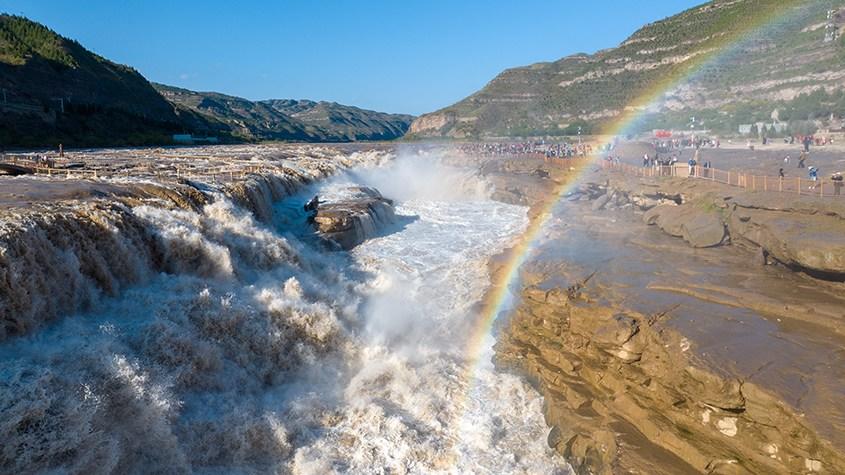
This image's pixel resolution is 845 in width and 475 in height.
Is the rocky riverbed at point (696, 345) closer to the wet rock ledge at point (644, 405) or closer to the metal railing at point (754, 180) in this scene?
the wet rock ledge at point (644, 405)

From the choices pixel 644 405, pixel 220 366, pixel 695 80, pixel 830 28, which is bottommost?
pixel 644 405

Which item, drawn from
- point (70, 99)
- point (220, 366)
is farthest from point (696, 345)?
point (70, 99)

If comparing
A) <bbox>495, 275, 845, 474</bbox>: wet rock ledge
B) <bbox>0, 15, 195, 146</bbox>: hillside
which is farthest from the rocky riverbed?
<bbox>0, 15, 195, 146</bbox>: hillside

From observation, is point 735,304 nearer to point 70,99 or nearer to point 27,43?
point 70,99

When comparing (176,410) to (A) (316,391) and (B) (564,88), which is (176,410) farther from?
(B) (564,88)

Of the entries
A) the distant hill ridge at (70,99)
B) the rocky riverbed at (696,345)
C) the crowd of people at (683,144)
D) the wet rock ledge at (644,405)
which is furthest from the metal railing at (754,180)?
the distant hill ridge at (70,99)

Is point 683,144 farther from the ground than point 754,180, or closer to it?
farther from the ground

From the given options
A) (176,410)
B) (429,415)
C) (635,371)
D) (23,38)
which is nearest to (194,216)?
(176,410)

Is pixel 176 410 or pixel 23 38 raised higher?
pixel 23 38
